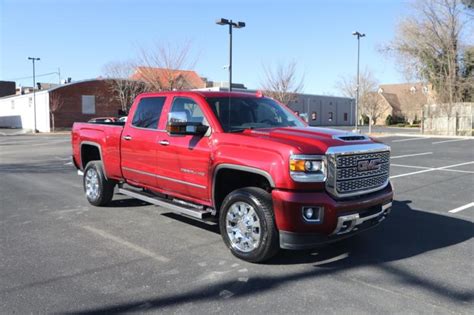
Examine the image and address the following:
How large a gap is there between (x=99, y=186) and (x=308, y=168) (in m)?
4.44

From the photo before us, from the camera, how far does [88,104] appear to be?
174 feet

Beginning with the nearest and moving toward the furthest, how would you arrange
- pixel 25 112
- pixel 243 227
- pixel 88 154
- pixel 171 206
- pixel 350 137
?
pixel 243 227, pixel 350 137, pixel 171 206, pixel 88 154, pixel 25 112

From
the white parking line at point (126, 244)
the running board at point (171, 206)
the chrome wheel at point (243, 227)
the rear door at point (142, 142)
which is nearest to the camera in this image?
the chrome wheel at point (243, 227)

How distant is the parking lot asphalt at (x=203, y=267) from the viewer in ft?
12.8

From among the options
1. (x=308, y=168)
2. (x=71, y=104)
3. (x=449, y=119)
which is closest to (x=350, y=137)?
(x=308, y=168)

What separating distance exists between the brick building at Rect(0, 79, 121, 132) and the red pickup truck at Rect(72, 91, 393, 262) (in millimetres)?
48026

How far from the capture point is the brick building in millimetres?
50719

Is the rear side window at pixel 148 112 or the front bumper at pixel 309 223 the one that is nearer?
the front bumper at pixel 309 223

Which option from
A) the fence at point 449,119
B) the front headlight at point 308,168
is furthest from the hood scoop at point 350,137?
the fence at point 449,119

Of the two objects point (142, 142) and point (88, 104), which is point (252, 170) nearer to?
point (142, 142)

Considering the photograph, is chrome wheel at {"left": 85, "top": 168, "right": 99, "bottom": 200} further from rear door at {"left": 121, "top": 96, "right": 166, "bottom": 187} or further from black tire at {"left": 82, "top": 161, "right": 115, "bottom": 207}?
rear door at {"left": 121, "top": 96, "right": 166, "bottom": 187}

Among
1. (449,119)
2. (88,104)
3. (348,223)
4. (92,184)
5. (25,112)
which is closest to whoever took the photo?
(348,223)

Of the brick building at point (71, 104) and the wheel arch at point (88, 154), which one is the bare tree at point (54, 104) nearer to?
the brick building at point (71, 104)

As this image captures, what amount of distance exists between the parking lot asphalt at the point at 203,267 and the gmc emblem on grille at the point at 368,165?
1.04m
